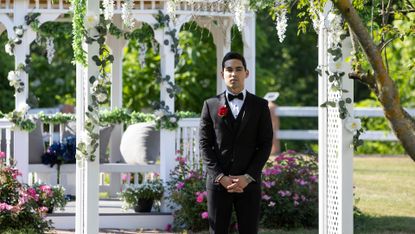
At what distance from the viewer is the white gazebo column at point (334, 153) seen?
876 cm

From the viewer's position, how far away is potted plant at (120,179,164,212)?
1276 cm

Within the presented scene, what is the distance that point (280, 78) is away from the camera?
110ft

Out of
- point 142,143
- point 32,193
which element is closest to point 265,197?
point 142,143

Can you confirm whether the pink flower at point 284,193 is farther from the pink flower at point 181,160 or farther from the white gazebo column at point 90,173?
the white gazebo column at point 90,173

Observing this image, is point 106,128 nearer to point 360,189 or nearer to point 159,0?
point 159,0

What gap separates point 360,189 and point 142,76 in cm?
766

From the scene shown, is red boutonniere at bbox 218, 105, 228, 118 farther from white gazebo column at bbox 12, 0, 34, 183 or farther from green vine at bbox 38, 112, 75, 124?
green vine at bbox 38, 112, 75, 124

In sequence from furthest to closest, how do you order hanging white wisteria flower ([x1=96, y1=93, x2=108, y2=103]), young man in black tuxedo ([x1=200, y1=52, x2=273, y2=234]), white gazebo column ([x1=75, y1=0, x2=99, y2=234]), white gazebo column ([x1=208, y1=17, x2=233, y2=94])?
white gazebo column ([x1=208, y1=17, x2=233, y2=94]), hanging white wisteria flower ([x1=96, y1=93, x2=108, y2=103]), white gazebo column ([x1=75, y1=0, x2=99, y2=234]), young man in black tuxedo ([x1=200, y1=52, x2=273, y2=234])

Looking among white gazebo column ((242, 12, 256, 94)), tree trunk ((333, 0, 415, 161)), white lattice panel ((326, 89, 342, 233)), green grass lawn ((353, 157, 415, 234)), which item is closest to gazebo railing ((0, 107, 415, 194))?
white gazebo column ((242, 12, 256, 94))

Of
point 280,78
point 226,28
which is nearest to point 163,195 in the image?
point 226,28

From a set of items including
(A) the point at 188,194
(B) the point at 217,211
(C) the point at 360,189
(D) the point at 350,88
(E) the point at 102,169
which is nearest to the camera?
(B) the point at 217,211

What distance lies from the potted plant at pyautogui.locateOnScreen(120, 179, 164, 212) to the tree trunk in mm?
6019

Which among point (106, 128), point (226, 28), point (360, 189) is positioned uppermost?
point (226, 28)

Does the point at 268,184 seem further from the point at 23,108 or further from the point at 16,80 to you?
the point at 16,80
